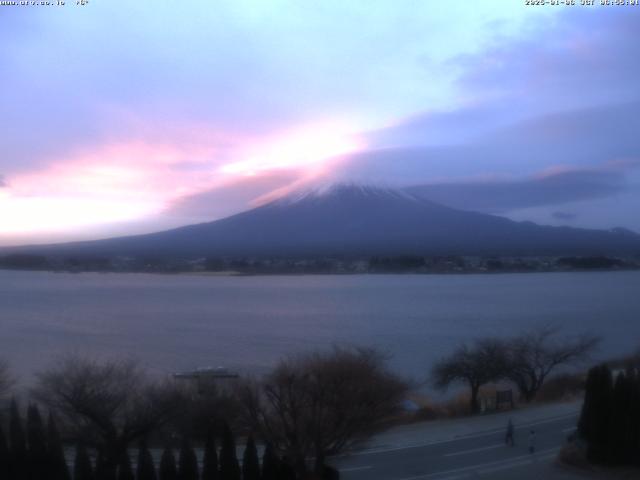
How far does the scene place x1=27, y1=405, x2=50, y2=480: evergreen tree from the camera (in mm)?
5445

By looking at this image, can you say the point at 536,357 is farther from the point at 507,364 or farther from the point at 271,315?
the point at 271,315

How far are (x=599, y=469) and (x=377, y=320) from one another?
55.9 feet

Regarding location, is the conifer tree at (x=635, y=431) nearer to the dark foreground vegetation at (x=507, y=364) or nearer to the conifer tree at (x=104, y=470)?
the dark foreground vegetation at (x=507, y=364)

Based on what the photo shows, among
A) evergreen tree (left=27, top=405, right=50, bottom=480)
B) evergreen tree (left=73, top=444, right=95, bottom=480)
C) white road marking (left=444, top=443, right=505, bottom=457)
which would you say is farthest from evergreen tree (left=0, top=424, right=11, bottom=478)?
white road marking (left=444, top=443, right=505, bottom=457)

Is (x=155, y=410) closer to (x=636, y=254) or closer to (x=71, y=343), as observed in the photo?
(x=71, y=343)

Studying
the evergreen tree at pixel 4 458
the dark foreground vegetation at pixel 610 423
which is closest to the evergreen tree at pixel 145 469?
the evergreen tree at pixel 4 458

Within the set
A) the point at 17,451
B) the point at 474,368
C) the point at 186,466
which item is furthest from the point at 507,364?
the point at 17,451

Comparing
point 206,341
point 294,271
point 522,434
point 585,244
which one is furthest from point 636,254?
point 522,434

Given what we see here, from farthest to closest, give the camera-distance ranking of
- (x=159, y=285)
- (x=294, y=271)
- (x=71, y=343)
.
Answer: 1. (x=294, y=271)
2. (x=159, y=285)
3. (x=71, y=343)

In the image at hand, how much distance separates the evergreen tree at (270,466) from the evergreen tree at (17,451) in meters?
1.73

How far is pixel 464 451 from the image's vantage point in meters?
7.66

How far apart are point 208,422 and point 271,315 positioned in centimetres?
1744

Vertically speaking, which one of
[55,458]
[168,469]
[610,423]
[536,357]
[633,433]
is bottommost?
[536,357]

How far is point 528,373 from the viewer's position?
12734mm
